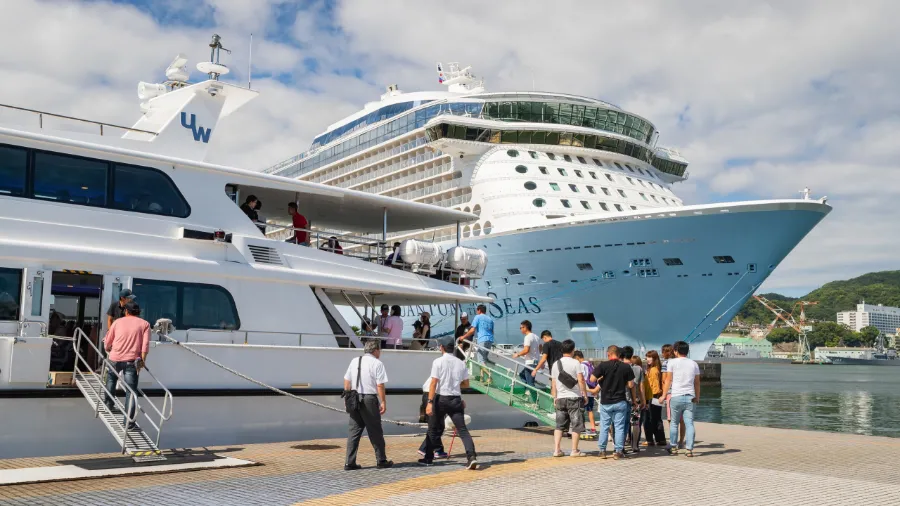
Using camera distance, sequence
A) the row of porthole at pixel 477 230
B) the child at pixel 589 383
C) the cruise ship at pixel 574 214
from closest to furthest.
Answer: the child at pixel 589 383, the cruise ship at pixel 574 214, the row of porthole at pixel 477 230

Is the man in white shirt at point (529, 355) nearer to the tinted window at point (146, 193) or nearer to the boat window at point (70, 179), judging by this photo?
the tinted window at point (146, 193)

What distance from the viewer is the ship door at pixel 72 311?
29.3 feet

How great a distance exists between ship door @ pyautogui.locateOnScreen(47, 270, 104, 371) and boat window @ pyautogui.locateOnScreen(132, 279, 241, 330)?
0.53m

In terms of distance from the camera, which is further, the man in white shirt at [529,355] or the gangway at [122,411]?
the man in white shirt at [529,355]

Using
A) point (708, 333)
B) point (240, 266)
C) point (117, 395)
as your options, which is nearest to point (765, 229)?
point (708, 333)

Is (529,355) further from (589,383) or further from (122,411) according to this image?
(122,411)

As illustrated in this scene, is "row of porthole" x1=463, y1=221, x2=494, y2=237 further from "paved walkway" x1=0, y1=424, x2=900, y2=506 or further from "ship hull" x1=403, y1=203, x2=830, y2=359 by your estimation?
"paved walkway" x1=0, y1=424, x2=900, y2=506

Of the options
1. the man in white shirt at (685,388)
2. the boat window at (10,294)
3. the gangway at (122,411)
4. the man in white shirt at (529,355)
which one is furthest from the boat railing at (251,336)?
the man in white shirt at (685,388)

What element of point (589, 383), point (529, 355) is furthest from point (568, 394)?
point (529, 355)

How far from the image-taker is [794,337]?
17188cm

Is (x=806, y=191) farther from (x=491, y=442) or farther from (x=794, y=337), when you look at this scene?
(x=794, y=337)

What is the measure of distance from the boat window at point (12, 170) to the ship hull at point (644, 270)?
1794 cm

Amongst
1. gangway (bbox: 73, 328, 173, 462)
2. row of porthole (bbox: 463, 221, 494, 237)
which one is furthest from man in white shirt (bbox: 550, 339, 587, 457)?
row of porthole (bbox: 463, 221, 494, 237)

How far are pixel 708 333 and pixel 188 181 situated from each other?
19.5m
